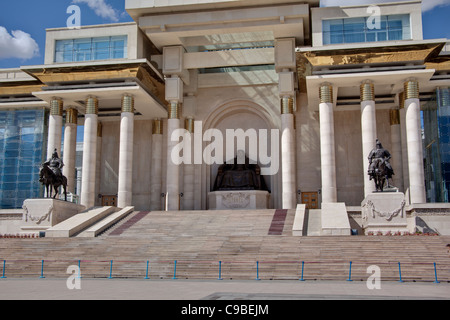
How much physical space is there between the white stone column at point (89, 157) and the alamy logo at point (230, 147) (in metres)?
6.19

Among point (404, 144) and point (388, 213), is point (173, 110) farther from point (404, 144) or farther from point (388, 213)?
point (388, 213)

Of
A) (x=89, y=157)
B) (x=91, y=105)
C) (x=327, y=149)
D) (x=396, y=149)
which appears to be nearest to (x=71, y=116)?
(x=91, y=105)

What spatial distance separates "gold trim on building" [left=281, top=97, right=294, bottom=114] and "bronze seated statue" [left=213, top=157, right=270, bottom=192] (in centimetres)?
568

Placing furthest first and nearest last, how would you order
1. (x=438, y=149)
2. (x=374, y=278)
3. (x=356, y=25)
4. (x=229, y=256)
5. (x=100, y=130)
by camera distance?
(x=100, y=130)
(x=438, y=149)
(x=356, y=25)
(x=229, y=256)
(x=374, y=278)

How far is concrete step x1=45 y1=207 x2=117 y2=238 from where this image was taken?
2777cm

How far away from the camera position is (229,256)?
2159 cm

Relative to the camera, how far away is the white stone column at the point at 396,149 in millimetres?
36781

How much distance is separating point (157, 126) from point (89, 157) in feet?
25.9

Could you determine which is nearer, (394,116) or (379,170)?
(379,170)

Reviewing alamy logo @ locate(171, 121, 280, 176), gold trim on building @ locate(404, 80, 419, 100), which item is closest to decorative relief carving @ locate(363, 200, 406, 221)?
gold trim on building @ locate(404, 80, 419, 100)

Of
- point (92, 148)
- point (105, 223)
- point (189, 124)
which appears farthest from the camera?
point (189, 124)

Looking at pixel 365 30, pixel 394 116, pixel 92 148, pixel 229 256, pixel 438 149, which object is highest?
pixel 365 30

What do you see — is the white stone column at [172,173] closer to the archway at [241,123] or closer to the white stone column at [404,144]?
the archway at [241,123]
